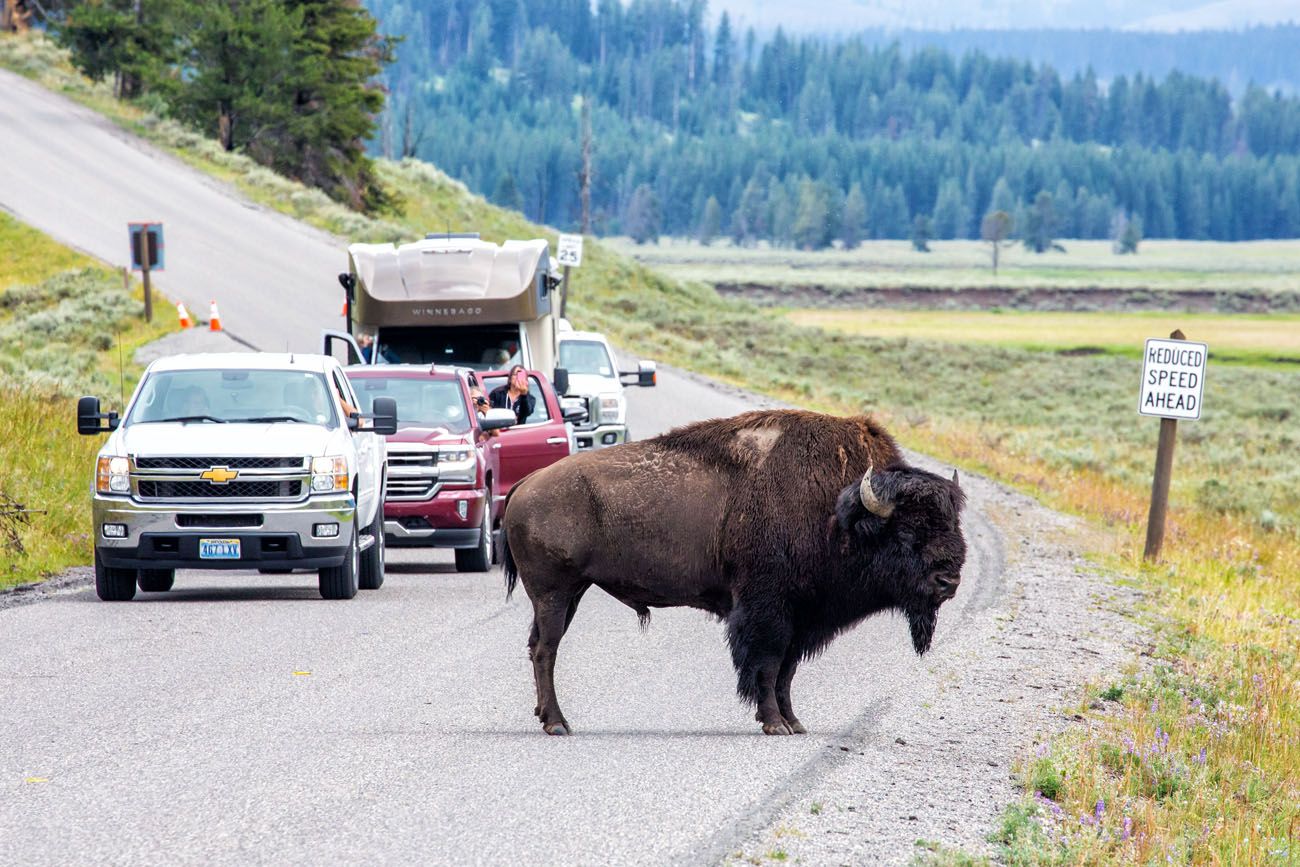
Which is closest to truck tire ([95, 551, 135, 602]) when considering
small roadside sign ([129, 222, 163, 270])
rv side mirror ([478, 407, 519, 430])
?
rv side mirror ([478, 407, 519, 430])

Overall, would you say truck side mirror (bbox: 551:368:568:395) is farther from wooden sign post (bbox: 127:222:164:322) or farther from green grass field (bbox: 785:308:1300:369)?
green grass field (bbox: 785:308:1300:369)

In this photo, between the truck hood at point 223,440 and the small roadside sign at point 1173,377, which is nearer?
the truck hood at point 223,440

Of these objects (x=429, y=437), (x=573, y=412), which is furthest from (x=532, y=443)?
(x=429, y=437)

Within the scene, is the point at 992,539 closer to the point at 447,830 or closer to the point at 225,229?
the point at 447,830

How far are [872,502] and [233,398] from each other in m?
8.11

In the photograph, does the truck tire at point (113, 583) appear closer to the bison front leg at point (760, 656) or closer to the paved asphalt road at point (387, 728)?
the paved asphalt road at point (387, 728)

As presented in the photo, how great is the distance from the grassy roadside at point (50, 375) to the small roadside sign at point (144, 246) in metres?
1.87

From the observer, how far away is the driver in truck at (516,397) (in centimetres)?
1952

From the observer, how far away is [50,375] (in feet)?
98.2

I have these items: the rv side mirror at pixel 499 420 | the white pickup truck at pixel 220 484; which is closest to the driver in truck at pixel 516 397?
the rv side mirror at pixel 499 420

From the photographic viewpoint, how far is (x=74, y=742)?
9.15 meters

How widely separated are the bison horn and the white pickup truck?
6624 millimetres

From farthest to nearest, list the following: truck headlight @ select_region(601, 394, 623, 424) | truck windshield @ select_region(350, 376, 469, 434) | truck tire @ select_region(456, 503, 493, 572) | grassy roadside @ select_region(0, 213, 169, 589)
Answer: truck headlight @ select_region(601, 394, 623, 424)
truck windshield @ select_region(350, 376, 469, 434)
truck tire @ select_region(456, 503, 493, 572)
grassy roadside @ select_region(0, 213, 169, 589)

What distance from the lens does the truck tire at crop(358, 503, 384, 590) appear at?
53.7 feet
